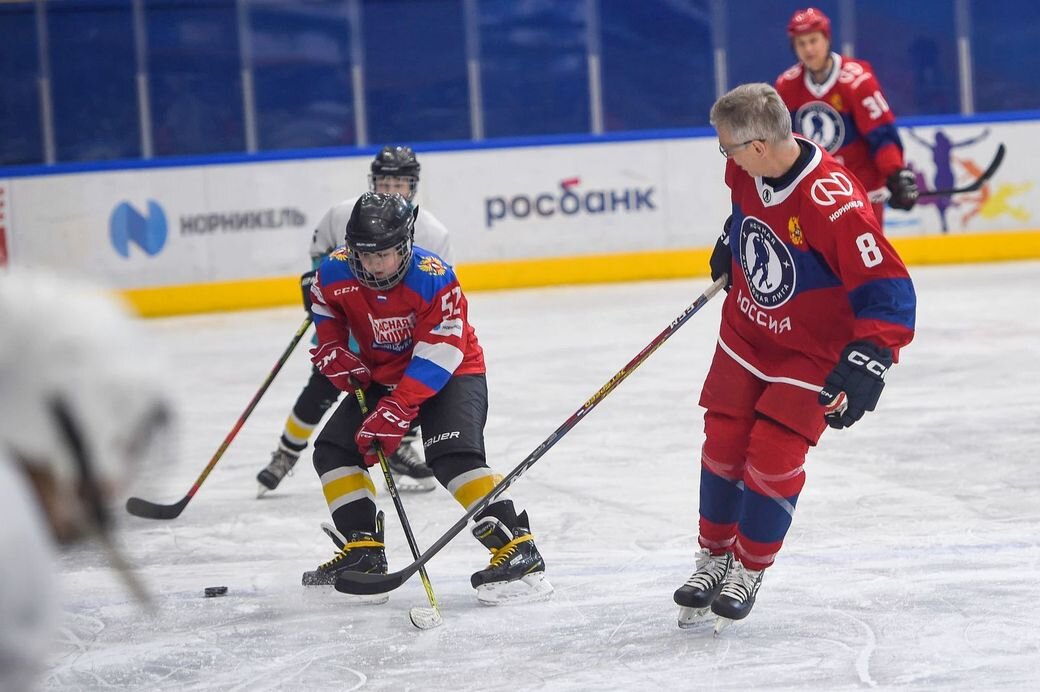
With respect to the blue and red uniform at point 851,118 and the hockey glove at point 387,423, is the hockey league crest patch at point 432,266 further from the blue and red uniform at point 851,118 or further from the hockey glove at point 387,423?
the blue and red uniform at point 851,118

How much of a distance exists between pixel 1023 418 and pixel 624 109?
569 cm

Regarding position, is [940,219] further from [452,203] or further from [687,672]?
[687,672]

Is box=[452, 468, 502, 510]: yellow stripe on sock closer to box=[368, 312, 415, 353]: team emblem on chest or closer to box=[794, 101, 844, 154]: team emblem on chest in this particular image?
box=[368, 312, 415, 353]: team emblem on chest

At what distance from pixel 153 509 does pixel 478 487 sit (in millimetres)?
1281

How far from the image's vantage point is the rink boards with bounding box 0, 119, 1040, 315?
871 cm

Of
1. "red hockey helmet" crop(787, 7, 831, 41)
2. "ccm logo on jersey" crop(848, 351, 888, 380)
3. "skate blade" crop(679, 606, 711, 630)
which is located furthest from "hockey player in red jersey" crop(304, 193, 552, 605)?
"red hockey helmet" crop(787, 7, 831, 41)

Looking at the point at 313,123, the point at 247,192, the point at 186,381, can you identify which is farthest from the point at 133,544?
the point at 313,123

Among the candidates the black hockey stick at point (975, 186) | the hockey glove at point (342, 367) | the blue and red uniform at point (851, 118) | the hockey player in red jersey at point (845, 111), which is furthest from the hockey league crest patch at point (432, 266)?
the black hockey stick at point (975, 186)

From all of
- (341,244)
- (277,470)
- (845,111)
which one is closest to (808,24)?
(845,111)

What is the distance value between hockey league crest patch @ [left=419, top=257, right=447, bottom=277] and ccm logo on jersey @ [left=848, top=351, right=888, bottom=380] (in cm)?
101

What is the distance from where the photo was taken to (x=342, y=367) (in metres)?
3.21

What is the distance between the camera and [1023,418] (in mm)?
4617

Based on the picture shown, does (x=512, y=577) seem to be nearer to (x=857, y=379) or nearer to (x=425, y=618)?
(x=425, y=618)

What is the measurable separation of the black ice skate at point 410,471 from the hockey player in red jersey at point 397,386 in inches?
35.5
